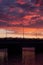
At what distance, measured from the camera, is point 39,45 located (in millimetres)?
15648

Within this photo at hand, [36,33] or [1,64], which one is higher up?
[36,33]

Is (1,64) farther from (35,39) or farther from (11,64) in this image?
(35,39)

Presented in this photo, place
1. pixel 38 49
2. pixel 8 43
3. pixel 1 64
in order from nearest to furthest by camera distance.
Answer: pixel 1 64 < pixel 8 43 < pixel 38 49

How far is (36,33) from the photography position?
1600cm

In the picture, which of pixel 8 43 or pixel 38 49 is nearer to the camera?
pixel 8 43

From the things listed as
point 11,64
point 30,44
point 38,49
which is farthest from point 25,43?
point 11,64

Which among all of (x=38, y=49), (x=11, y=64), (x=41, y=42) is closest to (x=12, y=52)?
(x=38, y=49)

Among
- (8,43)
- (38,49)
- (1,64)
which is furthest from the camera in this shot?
(38,49)

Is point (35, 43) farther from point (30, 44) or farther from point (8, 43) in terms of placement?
point (8, 43)

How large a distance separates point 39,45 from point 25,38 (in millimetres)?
894

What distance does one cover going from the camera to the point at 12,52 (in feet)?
Answer: 57.3

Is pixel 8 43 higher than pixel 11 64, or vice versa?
pixel 8 43

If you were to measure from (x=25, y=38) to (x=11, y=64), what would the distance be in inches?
169

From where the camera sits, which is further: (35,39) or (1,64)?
(35,39)
